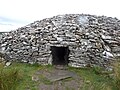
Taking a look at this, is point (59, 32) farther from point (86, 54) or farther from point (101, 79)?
point (101, 79)

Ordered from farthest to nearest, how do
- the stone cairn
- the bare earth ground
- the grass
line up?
the stone cairn
the bare earth ground
the grass

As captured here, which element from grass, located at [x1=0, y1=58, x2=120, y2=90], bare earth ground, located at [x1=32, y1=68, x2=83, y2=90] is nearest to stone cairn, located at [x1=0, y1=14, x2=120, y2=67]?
grass, located at [x1=0, y1=58, x2=120, y2=90]

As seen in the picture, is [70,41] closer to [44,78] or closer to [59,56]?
[59,56]

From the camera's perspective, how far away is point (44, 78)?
8852 mm

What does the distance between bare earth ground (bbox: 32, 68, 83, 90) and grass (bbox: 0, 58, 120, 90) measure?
0.08m

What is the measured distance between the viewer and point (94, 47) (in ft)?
34.6

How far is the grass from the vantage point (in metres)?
6.88

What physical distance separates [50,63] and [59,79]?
1.81 metres

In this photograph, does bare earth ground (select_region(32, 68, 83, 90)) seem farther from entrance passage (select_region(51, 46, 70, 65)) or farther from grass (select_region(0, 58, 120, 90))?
entrance passage (select_region(51, 46, 70, 65))

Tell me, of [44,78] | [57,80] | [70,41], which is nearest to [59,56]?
[70,41]

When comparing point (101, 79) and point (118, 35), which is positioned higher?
point (118, 35)

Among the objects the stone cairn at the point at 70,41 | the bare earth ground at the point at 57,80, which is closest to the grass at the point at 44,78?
the bare earth ground at the point at 57,80

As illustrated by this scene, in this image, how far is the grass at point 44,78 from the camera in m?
6.88

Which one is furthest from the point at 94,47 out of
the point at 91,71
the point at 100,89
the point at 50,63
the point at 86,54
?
the point at 100,89
